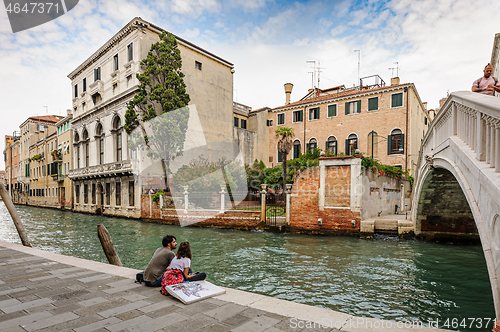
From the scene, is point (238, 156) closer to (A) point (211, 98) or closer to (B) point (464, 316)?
(A) point (211, 98)

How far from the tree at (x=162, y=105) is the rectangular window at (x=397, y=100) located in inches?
581

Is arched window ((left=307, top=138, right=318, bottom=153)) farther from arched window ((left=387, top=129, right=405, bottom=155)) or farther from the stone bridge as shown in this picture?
the stone bridge

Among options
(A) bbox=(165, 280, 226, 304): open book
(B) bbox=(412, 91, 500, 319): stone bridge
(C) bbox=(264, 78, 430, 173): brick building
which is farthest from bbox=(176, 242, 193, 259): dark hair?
(C) bbox=(264, 78, 430, 173): brick building

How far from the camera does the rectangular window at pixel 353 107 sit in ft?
77.1

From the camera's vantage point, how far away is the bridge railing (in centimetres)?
329

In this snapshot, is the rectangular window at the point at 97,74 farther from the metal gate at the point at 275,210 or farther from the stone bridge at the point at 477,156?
the stone bridge at the point at 477,156

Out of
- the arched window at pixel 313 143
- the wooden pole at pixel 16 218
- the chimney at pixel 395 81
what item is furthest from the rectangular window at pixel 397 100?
the wooden pole at pixel 16 218

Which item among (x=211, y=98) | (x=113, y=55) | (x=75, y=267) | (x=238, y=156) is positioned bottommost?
(x=75, y=267)

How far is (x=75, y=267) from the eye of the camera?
5.40 metres

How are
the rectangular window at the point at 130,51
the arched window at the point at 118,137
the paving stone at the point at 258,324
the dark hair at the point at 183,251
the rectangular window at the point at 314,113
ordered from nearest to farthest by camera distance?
the paving stone at the point at 258,324 → the dark hair at the point at 183,251 → the rectangular window at the point at 130,51 → the arched window at the point at 118,137 → the rectangular window at the point at 314,113

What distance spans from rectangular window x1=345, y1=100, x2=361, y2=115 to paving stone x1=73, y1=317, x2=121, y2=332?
23.5m

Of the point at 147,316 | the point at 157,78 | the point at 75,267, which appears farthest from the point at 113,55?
the point at 147,316

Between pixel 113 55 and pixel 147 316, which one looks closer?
pixel 147 316

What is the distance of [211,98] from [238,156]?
18.3 ft
